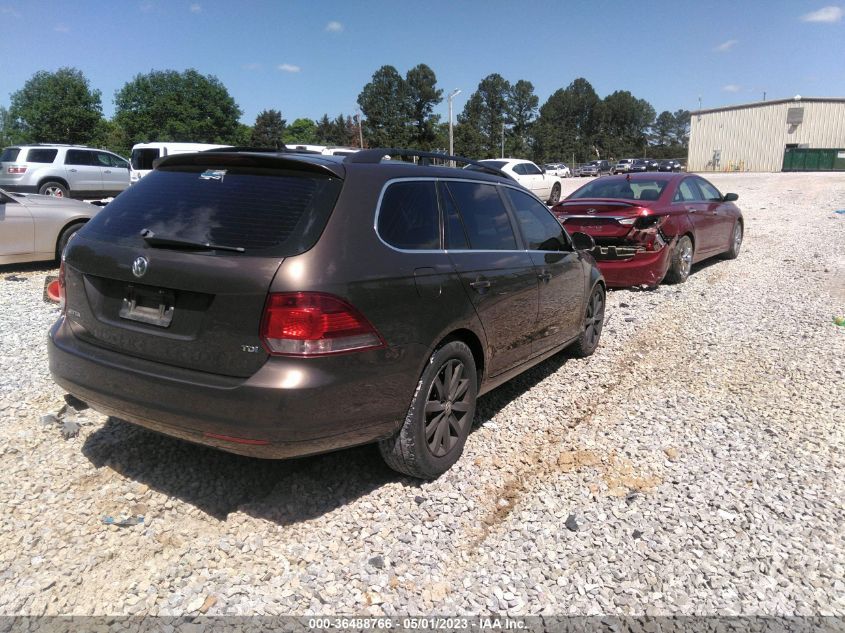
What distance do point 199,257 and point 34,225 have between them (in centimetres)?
778

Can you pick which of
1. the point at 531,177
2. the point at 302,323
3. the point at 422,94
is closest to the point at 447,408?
the point at 302,323

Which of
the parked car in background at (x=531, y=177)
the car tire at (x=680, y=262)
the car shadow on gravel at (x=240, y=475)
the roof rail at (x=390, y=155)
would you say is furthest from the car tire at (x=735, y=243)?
the car shadow on gravel at (x=240, y=475)

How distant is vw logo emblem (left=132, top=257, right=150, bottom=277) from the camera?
9.72 feet

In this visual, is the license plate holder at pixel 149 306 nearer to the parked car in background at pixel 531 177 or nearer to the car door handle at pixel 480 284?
the car door handle at pixel 480 284

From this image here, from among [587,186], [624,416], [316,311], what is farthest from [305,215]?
[587,186]

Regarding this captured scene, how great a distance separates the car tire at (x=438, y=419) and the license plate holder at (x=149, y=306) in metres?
1.26

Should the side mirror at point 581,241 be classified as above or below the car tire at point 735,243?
above

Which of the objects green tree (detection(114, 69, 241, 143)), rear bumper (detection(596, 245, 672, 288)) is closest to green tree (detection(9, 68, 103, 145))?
green tree (detection(114, 69, 241, 143))

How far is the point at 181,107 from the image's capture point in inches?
3012

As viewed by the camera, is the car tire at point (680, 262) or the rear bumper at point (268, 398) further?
the car tire at point (680, 262)

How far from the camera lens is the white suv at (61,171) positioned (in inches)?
703

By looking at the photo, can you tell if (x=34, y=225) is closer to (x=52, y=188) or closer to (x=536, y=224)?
(x=536, y=224)

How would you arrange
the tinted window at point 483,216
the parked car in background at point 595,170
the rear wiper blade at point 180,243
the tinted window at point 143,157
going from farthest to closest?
the parked car in background at point 595,170
the tinted window at point 143,157
the tinted window at point 483,216
the rear wiper blade at point 180,243

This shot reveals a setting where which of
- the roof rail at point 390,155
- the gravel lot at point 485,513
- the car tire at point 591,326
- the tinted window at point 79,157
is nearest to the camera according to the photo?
the gravel lot at point 485,513
